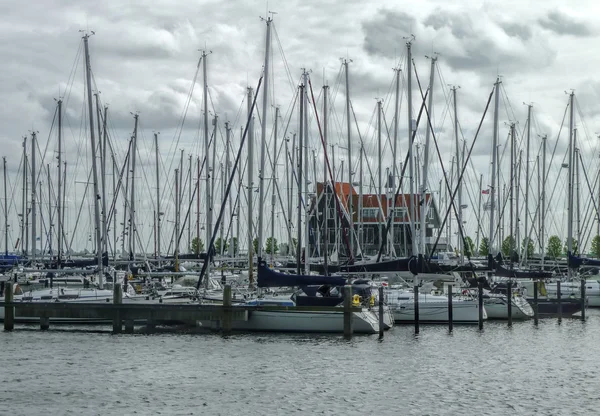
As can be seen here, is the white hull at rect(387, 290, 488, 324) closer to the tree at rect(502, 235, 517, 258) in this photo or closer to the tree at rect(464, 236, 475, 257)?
the tree at rect(464, 236, 475, 257)

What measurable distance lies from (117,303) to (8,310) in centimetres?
540

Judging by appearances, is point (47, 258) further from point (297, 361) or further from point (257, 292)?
point (297, 361)

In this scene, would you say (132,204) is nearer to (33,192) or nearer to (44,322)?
(33,192)

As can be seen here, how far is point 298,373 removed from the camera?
34375 millimetres

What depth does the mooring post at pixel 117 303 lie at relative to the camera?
4494cm

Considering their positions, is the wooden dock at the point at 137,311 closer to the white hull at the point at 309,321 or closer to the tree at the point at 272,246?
the white hull at the point at 309,321

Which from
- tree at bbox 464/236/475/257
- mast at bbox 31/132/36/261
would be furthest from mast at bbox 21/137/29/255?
tree at bbox 464/236/475/257

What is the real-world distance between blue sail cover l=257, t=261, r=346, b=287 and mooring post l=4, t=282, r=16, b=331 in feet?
38.7

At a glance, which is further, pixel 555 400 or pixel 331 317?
pixel 331 317

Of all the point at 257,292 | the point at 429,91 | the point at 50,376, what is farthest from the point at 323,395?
the point at 429,91

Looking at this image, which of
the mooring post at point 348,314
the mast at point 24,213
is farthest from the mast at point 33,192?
the mooring post at point 348,314

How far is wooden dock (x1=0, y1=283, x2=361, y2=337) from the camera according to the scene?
43656 mm

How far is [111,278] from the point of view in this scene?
208 ft

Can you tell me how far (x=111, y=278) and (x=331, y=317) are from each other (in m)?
23.9
